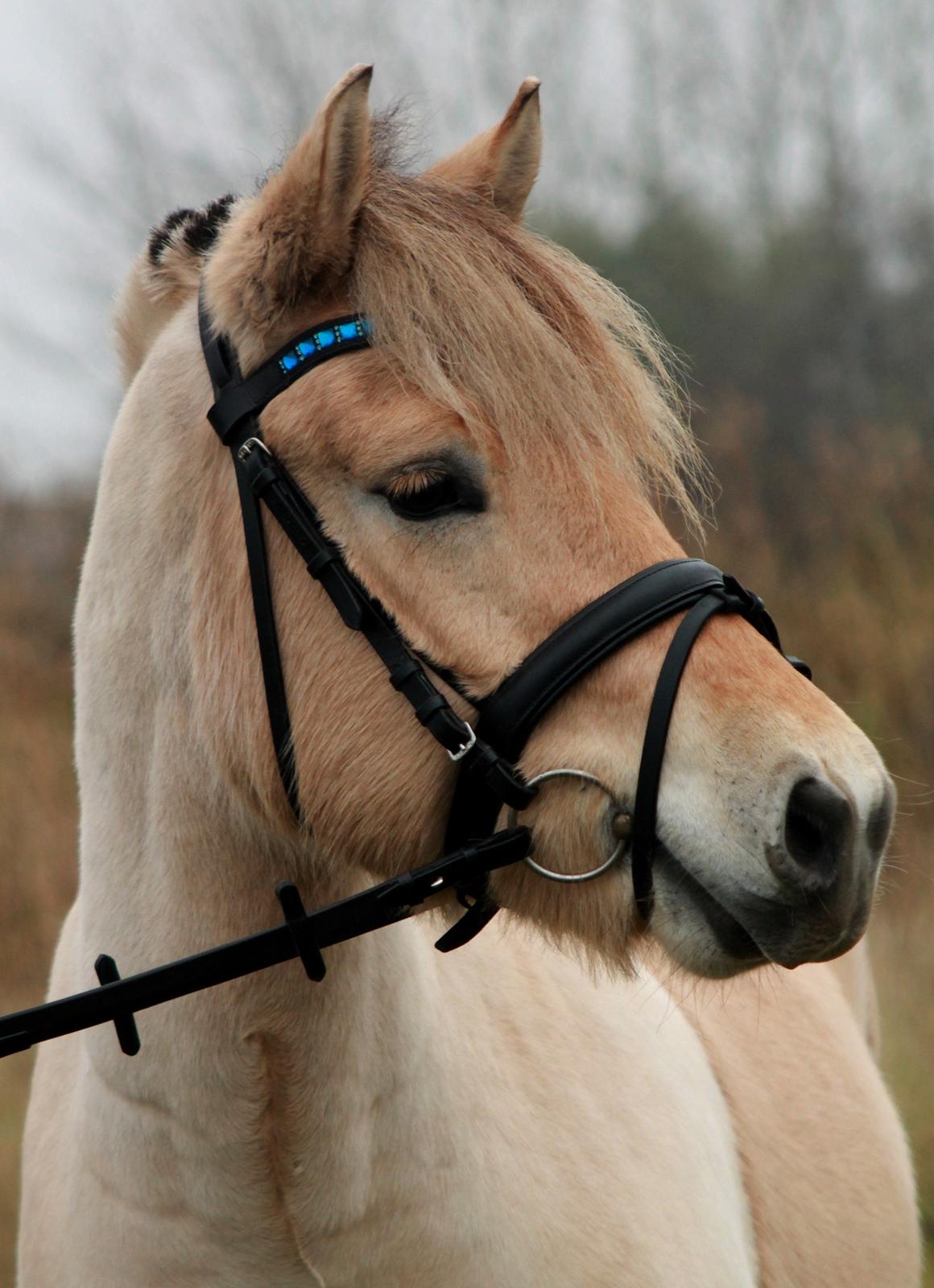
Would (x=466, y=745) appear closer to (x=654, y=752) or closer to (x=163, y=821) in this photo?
(x=654, y=752)

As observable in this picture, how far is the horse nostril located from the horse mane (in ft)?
1.94

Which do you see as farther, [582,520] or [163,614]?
[163,614]

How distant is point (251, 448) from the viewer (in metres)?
1.88

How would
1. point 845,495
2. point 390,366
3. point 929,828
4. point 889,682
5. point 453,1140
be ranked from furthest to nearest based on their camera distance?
point 845,495 → point 889,682 → point 929,828 → point 453,1140 → point 390,366

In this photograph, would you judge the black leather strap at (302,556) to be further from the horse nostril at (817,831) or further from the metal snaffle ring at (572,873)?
the horse nostril at (817,831)

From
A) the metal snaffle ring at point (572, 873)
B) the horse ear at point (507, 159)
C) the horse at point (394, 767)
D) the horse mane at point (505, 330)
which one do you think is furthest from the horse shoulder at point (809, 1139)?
the horse ear at point (507, 159)

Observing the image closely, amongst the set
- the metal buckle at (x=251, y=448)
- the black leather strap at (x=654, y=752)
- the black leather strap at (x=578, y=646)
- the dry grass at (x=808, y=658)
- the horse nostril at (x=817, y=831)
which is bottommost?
the dry grass at (x=808, y=658)

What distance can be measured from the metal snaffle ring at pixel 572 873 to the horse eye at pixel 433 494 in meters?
0.41

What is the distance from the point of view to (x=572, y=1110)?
7.15ft

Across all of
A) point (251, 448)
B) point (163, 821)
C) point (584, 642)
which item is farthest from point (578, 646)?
point (163, 821)

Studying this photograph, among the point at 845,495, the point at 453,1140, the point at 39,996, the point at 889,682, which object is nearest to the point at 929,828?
the point at 889,682

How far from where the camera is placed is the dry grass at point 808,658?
5.77 m

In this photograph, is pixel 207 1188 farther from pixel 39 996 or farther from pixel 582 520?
pixel 39 996

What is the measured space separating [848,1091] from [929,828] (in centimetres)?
441
